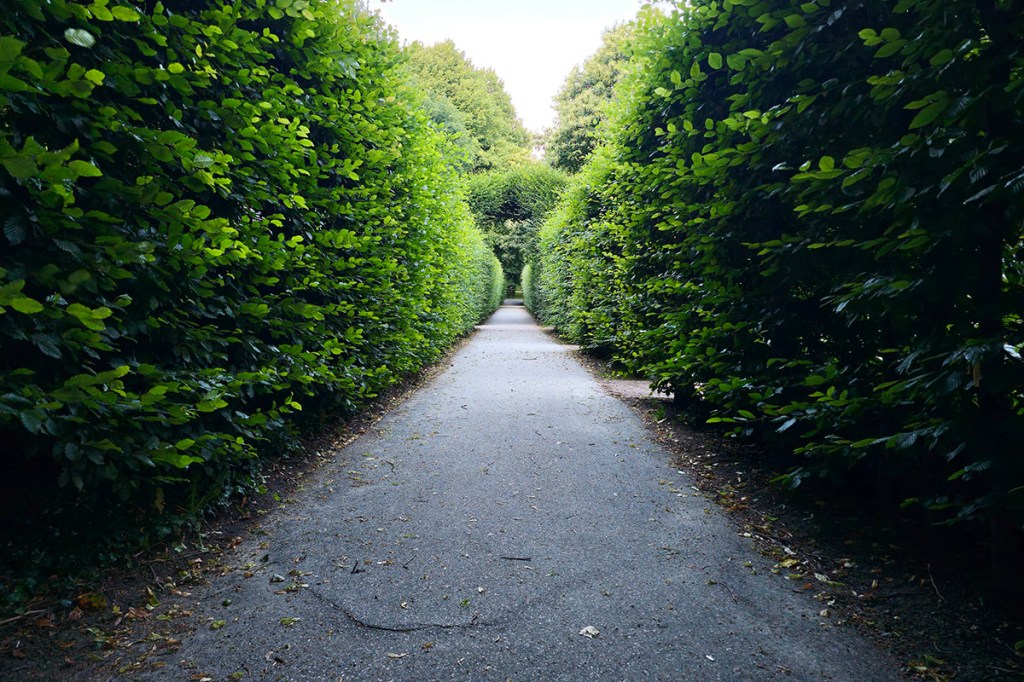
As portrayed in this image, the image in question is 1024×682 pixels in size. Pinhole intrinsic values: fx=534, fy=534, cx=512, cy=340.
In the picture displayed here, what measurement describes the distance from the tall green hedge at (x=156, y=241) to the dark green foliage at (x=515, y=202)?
27015 millimetres

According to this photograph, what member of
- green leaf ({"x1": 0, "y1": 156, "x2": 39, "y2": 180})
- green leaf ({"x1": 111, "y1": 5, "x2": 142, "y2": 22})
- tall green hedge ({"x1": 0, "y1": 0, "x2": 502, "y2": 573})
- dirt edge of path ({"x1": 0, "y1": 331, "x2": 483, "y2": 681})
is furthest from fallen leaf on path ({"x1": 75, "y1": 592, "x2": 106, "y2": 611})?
green leaf ({"x1": 111, "y1": 5, "x2": 142, "y2": 22})

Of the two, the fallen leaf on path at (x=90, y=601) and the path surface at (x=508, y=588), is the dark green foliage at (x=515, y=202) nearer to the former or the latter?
the path surface at (x=508, y=588)

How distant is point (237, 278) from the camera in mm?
3639

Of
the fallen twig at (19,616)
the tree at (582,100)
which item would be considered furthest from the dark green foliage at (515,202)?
the fallen twig at (19,616)

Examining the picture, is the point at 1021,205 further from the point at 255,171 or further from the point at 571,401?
the point at 571,401

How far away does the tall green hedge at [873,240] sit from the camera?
220cm

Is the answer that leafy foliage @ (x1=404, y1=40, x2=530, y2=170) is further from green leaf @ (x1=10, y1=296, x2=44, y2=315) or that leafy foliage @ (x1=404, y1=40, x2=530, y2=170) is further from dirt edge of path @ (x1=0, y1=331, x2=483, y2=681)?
green leaf @ (x1=10, y1=296, x2=44, y2=315)

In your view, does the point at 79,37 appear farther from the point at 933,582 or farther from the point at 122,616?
the point at 933,582

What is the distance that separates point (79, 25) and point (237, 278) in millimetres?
1590

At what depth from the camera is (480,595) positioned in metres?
3.00

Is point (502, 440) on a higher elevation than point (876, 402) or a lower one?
lower

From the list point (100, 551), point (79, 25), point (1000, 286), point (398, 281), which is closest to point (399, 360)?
point (398, 281)

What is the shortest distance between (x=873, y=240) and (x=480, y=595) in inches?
107

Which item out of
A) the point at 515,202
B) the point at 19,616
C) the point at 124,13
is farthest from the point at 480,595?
the point at 515,202
